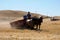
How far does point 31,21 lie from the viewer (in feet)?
89.1

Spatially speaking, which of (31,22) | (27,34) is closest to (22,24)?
(31,22)

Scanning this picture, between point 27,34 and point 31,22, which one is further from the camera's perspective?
point 31,22

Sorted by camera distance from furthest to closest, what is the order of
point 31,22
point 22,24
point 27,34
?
point 22,24 < point 31,22 < point 27,34

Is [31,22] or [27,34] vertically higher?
[27,34]

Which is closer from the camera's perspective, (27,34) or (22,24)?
(27,34)

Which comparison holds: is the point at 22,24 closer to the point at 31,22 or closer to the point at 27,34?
the point at 31,22

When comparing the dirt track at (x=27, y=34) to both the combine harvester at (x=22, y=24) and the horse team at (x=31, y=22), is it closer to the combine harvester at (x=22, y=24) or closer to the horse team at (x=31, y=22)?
the horse team at (x=31, y=22)

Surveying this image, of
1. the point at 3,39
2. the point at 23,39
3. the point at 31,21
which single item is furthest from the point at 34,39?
the point at 31,21

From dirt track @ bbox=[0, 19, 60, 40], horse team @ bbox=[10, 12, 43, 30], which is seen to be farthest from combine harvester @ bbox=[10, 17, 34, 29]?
dirt track @ bbox=[0, 19, 60, 40]

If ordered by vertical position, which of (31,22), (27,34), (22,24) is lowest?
(22,24)

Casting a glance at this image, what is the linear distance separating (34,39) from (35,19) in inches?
407

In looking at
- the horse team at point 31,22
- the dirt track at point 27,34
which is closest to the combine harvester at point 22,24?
the horse team at point 31,22

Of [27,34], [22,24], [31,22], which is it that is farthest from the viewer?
[22,24]

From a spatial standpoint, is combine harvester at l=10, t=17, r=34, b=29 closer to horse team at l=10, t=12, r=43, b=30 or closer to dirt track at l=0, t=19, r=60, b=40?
horse team at l=10, t=12, r=43, b=30
